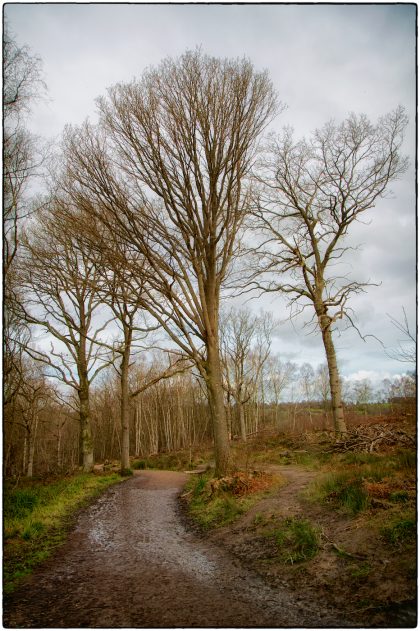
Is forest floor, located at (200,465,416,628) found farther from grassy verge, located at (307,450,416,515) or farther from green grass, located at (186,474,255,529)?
green grass, located at (186,474,255,529)

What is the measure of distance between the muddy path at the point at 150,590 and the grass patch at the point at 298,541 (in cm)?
57

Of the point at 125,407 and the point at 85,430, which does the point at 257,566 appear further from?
the point at 125,407

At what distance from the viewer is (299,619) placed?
3412mm

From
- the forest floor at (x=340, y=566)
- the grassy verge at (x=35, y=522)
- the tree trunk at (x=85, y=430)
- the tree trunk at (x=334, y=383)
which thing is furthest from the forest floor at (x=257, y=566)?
the tree trunk at (x=85, y=430)

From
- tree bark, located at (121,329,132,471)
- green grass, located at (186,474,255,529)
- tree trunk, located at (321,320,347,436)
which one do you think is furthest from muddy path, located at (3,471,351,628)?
tree bark, located at (121,329,132,471)

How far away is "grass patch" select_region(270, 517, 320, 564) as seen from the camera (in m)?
4.60

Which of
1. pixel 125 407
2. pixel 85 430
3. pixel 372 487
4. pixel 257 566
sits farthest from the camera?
pixel 125 407

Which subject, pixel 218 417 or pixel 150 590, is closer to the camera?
pixel 150 590

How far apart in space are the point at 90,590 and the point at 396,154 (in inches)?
532

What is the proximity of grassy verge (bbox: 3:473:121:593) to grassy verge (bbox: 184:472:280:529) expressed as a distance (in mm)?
2848

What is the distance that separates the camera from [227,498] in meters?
7.64

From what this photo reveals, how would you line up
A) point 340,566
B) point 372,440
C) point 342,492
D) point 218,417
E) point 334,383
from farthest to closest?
point 334,383
point 372,440
point 218,417
point 342,492
point 340,566

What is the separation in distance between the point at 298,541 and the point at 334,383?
25.3ft

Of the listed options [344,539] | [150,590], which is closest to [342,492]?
[344,539]
